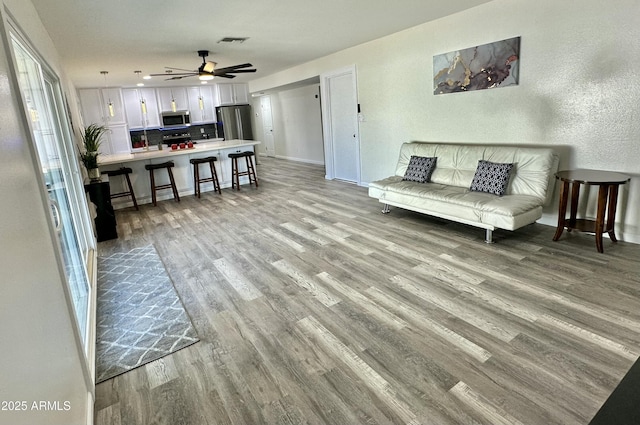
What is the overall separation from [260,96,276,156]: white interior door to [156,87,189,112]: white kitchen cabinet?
113 inches

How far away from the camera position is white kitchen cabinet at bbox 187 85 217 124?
9.95 metres

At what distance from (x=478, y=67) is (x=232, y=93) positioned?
7.60 m

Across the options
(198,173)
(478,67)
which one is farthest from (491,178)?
(198,173)

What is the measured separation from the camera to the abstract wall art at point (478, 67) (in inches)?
159

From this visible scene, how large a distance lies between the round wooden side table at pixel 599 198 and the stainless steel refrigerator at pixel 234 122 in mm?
8555

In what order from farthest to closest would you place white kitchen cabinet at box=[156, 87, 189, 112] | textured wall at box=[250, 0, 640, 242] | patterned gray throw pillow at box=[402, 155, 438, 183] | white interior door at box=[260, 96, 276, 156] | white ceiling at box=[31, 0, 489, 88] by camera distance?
white interior door at box=[260, 96, 276, 156] < white kitchen cabinet at box=[156, 87, 189, 112] < patterned gray throw pillow at box=[402, 155, 438, 183] < white ceiling at box=[31, 0, 489, 88] < textured wall at box=[250, 0, 640, 242]

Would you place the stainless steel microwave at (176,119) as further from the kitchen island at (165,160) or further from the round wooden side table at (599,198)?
the round wooden side table at (599,198)

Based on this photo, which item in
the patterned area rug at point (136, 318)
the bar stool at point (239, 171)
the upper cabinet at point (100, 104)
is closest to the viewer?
the patterned area rug at point (136, 318)

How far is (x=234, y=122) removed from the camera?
33.7 feet

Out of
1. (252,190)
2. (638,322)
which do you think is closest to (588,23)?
(638,322)

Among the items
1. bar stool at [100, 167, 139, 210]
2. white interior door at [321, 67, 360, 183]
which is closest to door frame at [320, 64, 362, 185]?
white interior door at [321, 67, 360, 183]

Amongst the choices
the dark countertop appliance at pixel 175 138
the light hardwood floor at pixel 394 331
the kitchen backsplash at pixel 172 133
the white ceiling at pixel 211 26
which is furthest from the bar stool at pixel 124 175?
the dark countertop appliance at pixel 175 138

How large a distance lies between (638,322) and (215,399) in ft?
8.82

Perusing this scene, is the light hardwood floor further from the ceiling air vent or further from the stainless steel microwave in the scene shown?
the stainless steel microwave
